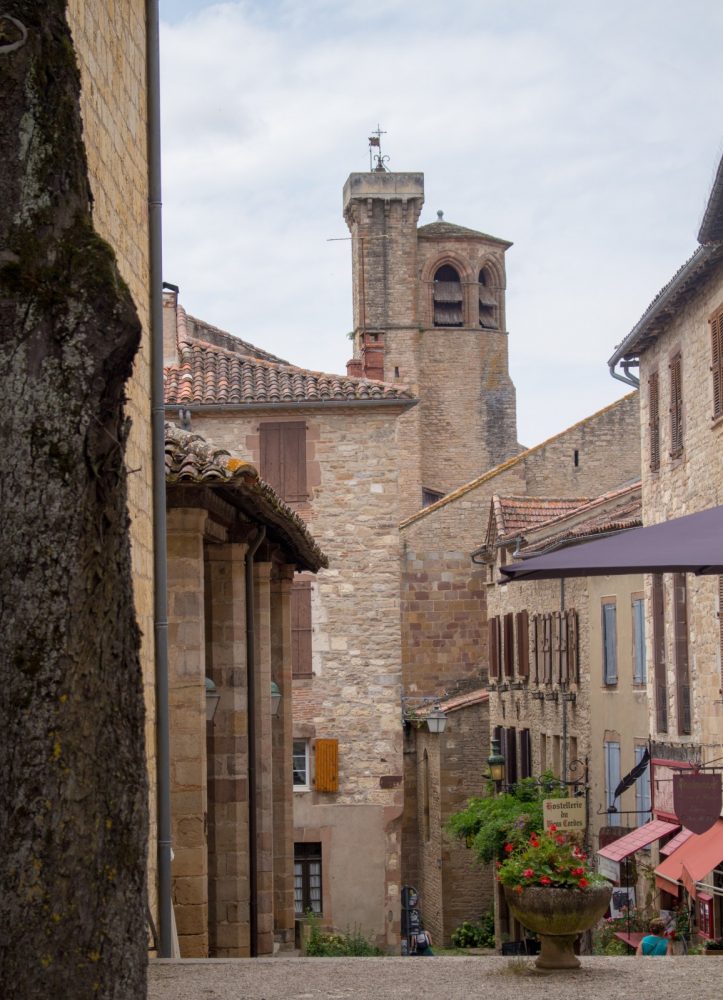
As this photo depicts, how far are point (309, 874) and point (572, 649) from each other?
5.73 metres

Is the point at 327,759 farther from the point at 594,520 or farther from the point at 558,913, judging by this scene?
the point at 558,913

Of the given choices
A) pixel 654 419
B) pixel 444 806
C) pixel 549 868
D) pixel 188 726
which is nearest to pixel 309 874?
pixel 444 806

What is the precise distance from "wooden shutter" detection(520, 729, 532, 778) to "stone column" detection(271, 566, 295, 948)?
44.3 ft

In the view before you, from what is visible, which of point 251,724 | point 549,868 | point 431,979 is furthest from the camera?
point 251,724

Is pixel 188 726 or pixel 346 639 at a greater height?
pixel 346 639

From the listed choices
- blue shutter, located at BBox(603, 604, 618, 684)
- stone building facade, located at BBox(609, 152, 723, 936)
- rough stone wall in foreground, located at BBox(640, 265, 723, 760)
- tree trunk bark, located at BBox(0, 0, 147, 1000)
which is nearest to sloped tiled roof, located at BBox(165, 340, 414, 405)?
stone building facade, located at BBox(609, 152, 723, 936)

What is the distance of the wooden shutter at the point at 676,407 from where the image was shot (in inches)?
824

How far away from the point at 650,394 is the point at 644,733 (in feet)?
15.6

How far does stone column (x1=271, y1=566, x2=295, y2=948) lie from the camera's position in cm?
1764

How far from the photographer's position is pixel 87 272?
4.00 m

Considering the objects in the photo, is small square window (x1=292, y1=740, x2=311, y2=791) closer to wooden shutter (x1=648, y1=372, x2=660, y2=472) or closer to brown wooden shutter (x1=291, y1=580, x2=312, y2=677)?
brown wooden shutter (x1=291, y1=580, x2=312, y2=677)

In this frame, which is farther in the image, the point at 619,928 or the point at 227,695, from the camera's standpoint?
the point at 619,928

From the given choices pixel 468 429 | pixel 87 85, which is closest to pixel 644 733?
pixel 87 85

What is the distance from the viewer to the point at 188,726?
11375 millimetres
